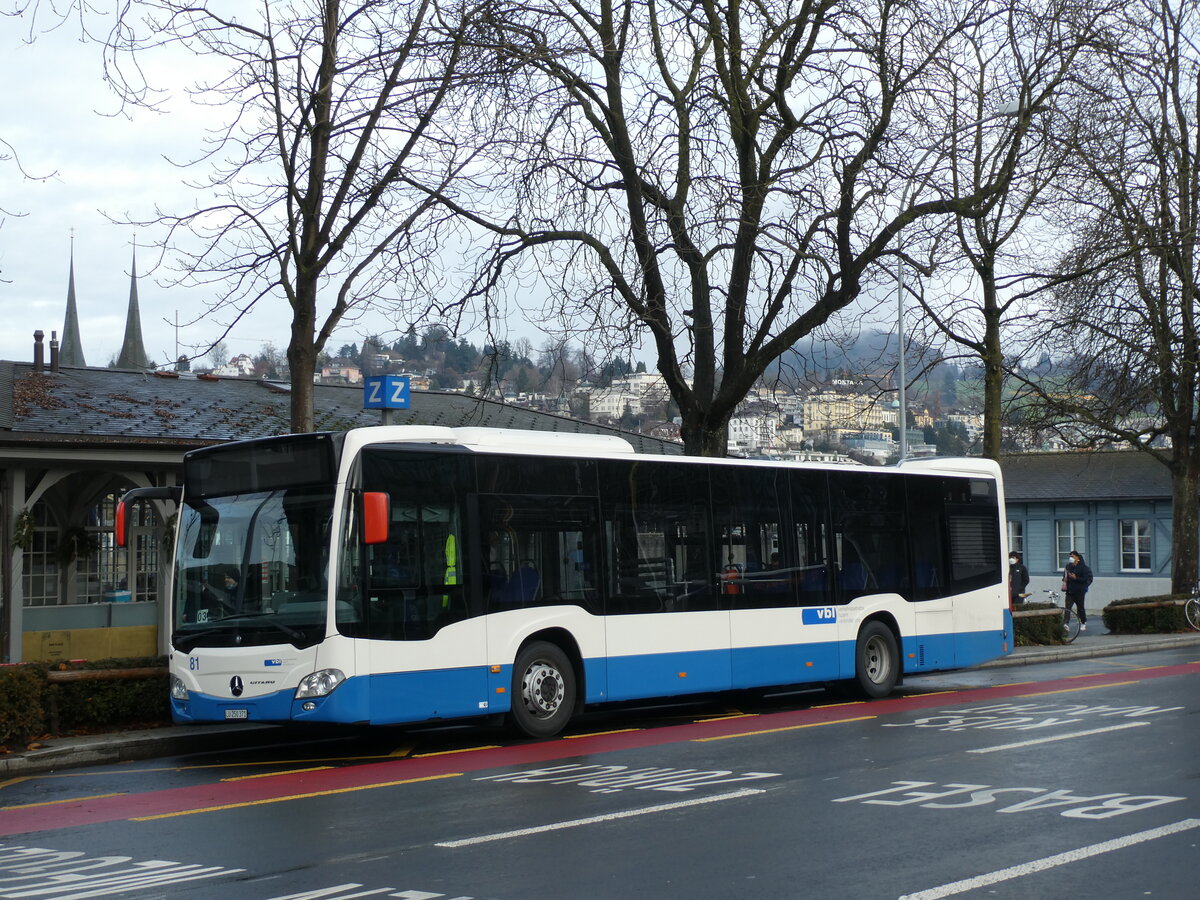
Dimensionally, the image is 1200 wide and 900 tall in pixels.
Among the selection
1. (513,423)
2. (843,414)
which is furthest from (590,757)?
(513,423)

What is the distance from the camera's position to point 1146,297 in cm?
2988

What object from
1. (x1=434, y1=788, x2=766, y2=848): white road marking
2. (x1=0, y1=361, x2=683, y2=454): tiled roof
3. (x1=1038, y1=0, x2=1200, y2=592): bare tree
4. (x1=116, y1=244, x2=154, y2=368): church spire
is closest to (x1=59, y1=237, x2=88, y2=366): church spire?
(x1=116, y1=244, x2=154, y2=368): church spire

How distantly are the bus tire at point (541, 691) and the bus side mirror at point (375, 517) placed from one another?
99.1 inches

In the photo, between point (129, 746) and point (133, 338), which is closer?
point (129, 746)

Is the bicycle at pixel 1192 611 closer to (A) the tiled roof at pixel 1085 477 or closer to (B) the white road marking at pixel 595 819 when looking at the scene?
(A) the tiled roof at pixel 1085 477

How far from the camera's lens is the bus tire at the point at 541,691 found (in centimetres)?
1385

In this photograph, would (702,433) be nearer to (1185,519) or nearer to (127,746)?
(127,746)

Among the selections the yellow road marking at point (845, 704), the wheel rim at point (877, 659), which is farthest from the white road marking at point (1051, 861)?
the wheel rim at point (877, 659)

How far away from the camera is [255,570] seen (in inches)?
506

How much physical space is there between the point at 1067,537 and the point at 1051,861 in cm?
4464

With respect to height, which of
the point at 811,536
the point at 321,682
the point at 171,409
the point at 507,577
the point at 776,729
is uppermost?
the point at 171,409

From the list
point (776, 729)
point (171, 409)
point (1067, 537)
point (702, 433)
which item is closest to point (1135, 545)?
point (1067, 537)

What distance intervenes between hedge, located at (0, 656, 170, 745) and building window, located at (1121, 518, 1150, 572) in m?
39.6

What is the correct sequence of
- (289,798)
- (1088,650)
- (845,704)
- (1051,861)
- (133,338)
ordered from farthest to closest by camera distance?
(133,338)
(1088,650)
(845,704)
(289,798)
(1051,861)
